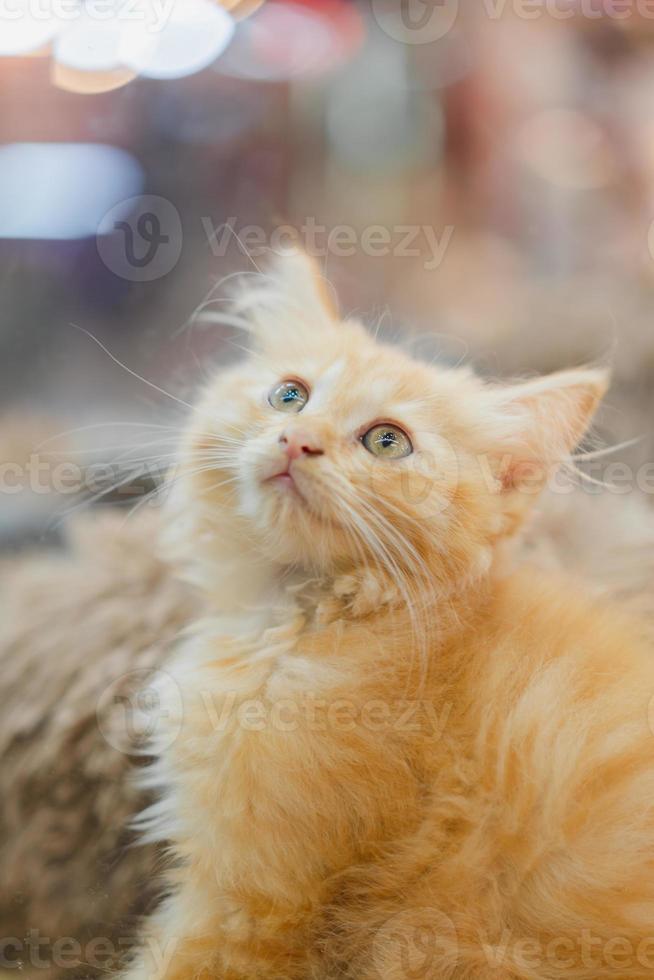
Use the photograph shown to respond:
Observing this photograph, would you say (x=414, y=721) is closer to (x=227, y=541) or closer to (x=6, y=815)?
(x=227, y=541)

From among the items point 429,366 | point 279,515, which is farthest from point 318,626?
point 429,366

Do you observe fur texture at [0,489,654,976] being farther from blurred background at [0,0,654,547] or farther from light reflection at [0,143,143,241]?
light reflection at [0,143,143,241]

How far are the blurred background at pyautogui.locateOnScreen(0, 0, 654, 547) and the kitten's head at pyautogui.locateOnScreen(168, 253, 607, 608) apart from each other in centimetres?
9

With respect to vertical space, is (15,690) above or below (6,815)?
above

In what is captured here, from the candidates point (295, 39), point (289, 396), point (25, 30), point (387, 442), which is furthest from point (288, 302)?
point (25, 30)

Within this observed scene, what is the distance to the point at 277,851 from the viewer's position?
924 millimetres

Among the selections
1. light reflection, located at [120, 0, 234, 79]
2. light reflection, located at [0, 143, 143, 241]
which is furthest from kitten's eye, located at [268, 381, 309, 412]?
light reflection, located at [120, 0, 234, 79]

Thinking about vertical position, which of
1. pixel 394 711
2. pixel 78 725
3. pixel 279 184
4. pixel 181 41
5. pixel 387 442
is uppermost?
pixel 181 41

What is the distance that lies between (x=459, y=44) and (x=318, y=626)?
84 centimetres

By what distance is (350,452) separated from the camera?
99cm

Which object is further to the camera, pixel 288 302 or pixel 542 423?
pixel 288 302

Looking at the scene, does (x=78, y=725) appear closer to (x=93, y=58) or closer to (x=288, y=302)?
(x=288, y=302)

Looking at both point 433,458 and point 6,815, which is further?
point 6,815

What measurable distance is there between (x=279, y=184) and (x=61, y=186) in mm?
313
